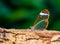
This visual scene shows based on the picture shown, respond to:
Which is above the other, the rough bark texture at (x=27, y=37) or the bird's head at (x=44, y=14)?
the bird's head at (x=44, y=14)

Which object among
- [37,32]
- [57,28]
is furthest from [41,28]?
[57,28]

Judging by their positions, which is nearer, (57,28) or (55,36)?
(55,36)

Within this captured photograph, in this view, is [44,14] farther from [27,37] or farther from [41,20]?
[27,37]

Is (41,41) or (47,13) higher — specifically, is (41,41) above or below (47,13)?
below

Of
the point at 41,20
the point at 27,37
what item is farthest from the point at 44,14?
the point at 27,37

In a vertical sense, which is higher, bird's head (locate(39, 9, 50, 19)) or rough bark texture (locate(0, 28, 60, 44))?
bird's head (locate(39, 9, 50, 19))

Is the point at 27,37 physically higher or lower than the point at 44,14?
lower

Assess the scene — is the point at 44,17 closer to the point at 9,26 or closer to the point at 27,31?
the point at 27,31

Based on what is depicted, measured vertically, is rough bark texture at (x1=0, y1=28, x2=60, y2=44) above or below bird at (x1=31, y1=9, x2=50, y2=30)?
below
